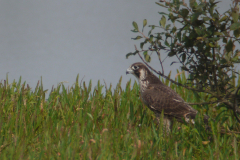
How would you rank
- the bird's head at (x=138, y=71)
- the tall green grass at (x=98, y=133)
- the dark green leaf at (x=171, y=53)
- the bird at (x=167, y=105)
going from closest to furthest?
the tall green grass at (x=98, y=133) → the dark green leaf at (x=171, y=53) → the bird at (x=167, y=105) → the bird's head at (x=138, y=71)

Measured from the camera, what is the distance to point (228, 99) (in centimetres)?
480

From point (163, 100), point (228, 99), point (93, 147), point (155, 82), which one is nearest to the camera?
point (93, 147)

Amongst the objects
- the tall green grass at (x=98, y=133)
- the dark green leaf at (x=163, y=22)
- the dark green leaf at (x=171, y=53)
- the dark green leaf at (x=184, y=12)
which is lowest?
the tall green grass at (x=98, y=133)

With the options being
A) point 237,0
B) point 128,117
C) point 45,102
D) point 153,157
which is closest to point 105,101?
point 128,117

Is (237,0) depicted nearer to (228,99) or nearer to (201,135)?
(228,99)

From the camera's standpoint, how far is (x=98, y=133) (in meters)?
5.28

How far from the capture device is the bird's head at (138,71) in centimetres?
636

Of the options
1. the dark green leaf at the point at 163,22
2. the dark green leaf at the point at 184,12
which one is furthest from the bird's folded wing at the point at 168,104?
the dark green leaf at the point at 184,12

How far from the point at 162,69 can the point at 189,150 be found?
1.32 m

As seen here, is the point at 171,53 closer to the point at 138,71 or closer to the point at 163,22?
the point at 163,22

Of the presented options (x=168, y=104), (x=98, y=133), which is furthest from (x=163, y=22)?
(x=98, y=133)

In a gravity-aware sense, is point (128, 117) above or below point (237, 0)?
below

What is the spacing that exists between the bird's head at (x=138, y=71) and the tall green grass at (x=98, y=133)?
70 cm

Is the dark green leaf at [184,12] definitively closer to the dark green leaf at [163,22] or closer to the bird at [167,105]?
the dark green leaf at [163,22]
